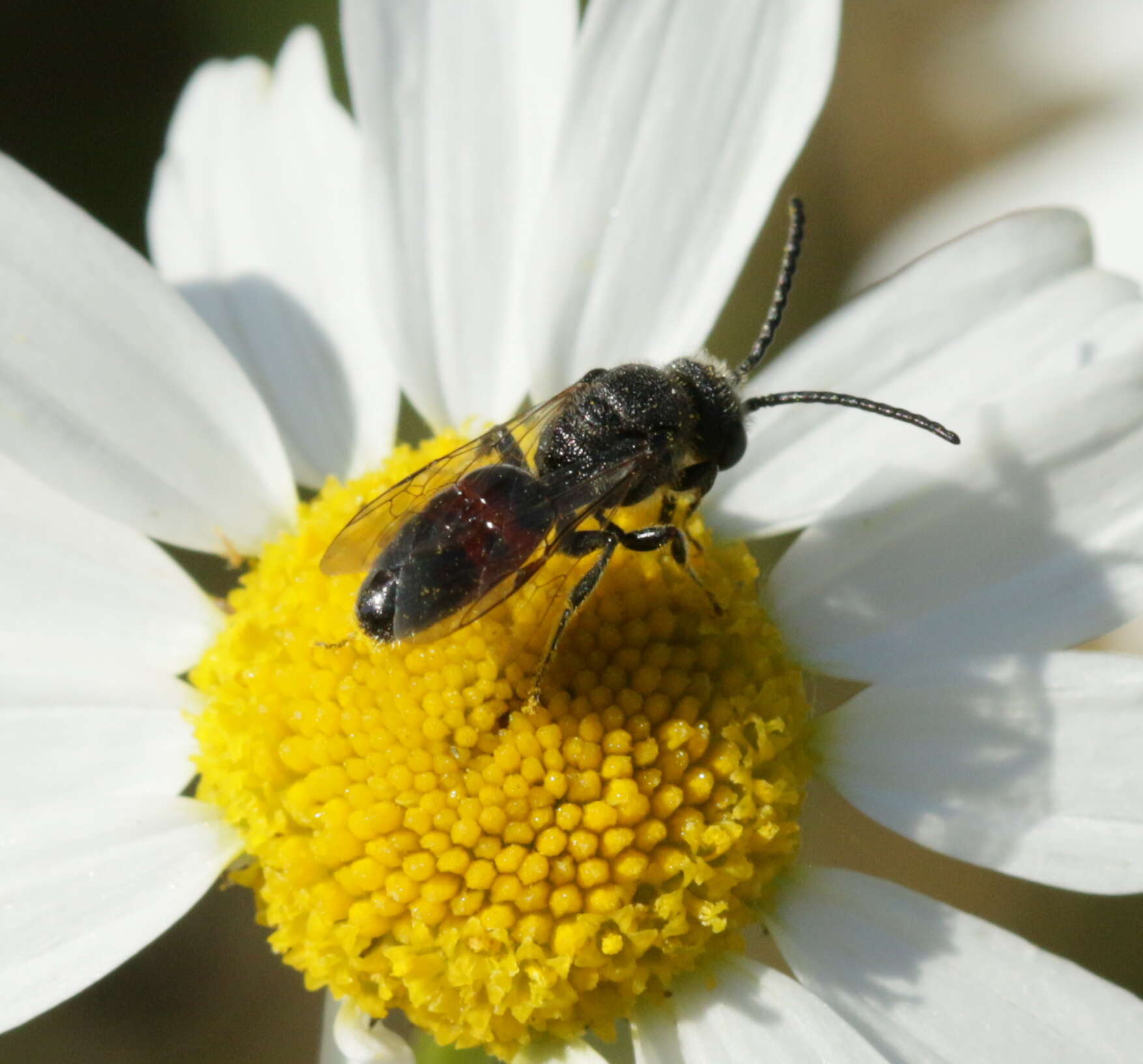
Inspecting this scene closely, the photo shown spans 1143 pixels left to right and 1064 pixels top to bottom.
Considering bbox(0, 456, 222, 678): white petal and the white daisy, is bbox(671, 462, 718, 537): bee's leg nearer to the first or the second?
bbox(0, 456, 222, 678): white petal

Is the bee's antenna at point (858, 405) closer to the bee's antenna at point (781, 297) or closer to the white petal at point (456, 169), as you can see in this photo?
the bee's antenna at point (781, 297)

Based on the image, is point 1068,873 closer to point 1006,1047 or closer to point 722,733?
point 1006,1047

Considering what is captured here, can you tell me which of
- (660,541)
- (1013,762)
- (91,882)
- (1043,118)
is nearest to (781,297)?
(660,541)

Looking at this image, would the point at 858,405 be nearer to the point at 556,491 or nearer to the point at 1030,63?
the point at 556,491

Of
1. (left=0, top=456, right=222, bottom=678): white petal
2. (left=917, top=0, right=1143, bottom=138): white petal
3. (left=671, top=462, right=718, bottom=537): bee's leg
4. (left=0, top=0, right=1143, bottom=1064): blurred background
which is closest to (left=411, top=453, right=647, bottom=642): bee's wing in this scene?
(left=671, top=462, right=718, bottom=537): bee's leg

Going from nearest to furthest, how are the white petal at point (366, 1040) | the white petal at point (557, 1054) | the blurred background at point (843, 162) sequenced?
the white petal at point (366, 1040) → the white petal at point (557, 1054) → the blurred background at point (843, 162)

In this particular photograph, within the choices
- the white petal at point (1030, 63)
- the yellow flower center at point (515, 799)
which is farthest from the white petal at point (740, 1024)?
the white petal at point (1030, 63)
